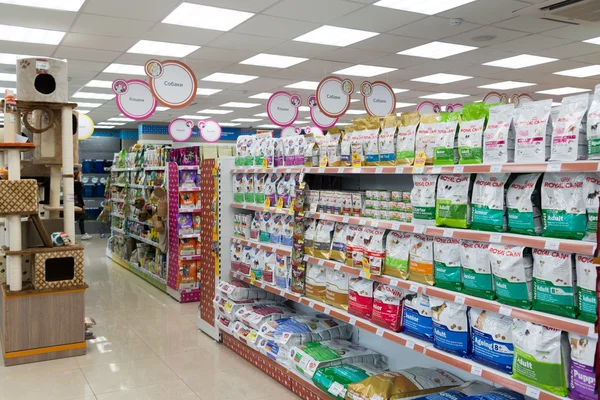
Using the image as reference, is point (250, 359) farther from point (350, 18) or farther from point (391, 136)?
point (350, 18)

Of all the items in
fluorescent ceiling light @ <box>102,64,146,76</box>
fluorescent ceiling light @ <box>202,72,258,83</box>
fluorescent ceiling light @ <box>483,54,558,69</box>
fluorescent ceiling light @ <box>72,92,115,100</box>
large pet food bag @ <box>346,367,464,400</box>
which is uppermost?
fluorescent ceiling light @ <box>483,54,558,69</box>

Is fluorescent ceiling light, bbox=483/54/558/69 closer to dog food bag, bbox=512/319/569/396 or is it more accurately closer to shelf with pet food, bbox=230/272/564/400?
shelf with pet food, bbox=230/272/564/400

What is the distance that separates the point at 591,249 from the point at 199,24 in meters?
5.97

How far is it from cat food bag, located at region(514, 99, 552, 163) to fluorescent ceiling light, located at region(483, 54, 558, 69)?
23.8ft

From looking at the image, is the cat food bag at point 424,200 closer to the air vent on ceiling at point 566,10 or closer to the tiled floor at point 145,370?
the tiled floor at point 145,370

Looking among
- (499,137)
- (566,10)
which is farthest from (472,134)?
(566,10)

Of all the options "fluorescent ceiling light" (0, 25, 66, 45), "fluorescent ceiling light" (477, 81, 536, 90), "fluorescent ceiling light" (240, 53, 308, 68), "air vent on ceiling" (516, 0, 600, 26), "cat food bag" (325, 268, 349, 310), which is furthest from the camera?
"fluorescent ceiling light" (477, 81, 536, 90)

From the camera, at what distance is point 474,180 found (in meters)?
2.89

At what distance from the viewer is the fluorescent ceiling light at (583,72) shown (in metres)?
10.2

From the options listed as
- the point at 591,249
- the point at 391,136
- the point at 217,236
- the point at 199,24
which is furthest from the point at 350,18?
the point at 591,249

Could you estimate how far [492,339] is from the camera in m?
2.66

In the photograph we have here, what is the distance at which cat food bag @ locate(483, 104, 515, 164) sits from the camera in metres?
2.59

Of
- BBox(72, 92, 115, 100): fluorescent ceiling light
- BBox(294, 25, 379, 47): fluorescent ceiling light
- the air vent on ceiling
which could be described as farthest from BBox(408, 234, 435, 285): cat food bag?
BBox(72, 92, 115, 100): fluorescent ceiling light

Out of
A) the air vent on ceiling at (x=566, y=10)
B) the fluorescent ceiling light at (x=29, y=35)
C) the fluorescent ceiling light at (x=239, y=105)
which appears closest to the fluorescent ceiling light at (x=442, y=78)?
the air vent on ceiling at (x=566, y=10)
